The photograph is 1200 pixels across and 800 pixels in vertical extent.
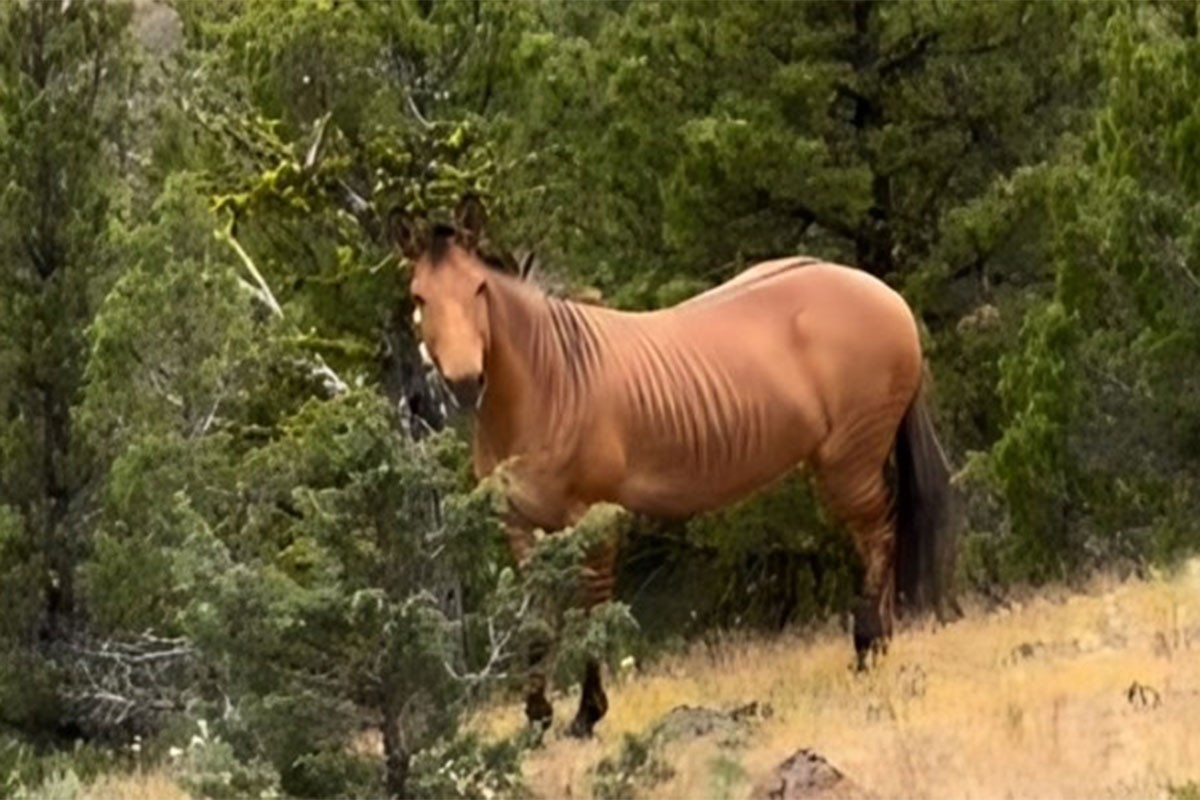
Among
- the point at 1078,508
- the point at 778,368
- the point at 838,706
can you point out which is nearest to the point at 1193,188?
the point at 1078,508

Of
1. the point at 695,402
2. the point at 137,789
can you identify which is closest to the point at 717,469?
the point at 695,402

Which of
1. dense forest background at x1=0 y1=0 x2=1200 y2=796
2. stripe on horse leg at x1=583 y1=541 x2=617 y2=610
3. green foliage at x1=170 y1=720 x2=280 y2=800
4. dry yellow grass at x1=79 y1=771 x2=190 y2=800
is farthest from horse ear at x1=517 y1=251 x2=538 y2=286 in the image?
green foliage at x1=170 y1=720 x2=280 y2=800

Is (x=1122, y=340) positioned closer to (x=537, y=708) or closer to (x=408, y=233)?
(x=537, y=708)

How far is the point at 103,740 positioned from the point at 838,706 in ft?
20.4

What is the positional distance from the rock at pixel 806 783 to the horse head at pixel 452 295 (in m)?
2.08

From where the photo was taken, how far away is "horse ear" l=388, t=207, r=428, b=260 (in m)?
8.99

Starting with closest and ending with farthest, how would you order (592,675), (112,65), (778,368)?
(592,675) < (778,368) < (112,65)

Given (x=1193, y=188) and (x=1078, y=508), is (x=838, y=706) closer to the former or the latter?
(x=1193, y=188)

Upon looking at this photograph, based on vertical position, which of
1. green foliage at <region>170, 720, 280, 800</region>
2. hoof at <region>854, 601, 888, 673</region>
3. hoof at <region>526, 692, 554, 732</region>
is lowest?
hoof at <region>854, 601, 888, 673</region>

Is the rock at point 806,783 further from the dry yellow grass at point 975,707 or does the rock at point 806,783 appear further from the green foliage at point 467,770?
the green foliage at point 467,770

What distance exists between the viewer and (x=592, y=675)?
9594mm

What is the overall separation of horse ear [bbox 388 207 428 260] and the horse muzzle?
1.89 ft

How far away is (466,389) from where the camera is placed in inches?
347

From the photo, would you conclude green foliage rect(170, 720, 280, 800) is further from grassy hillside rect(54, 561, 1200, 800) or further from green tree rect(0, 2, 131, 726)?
green tree rect(0, 2, 131, 726)
